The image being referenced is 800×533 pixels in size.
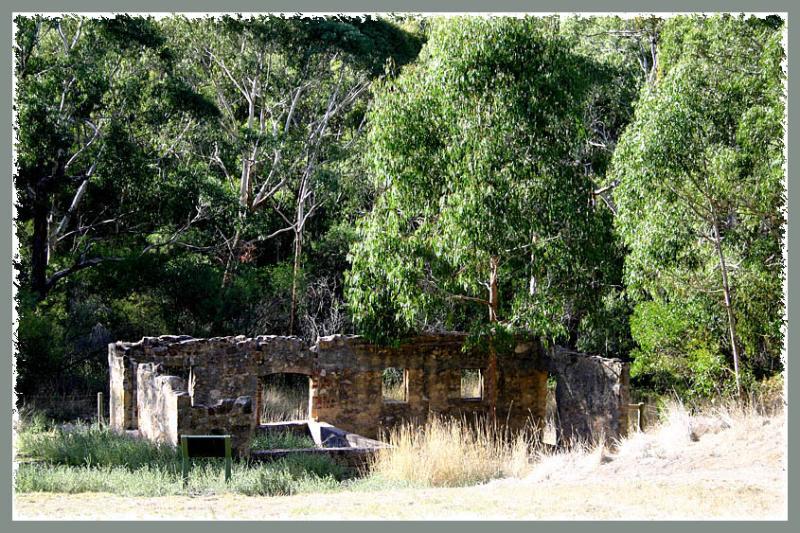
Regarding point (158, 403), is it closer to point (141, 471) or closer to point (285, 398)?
point (141, 471)

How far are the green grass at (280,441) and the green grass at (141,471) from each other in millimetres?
1991

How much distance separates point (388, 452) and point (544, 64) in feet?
27.0

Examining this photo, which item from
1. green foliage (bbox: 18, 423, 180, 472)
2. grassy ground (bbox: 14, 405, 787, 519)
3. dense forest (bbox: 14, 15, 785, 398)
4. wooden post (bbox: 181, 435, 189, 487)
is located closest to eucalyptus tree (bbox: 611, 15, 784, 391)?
dense forest (bbox: 14, 15, 785, 398)

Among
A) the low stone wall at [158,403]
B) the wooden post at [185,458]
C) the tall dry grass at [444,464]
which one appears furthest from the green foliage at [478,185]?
the wooden post at [185,458]

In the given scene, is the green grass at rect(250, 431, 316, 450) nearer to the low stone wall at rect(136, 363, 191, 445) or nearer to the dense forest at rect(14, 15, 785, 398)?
the low stone wall at rect(136, 363, 191, 445)

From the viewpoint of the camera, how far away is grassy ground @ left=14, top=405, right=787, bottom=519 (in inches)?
424

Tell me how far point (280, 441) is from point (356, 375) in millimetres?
2970

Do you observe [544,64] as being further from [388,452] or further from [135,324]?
[135,324]

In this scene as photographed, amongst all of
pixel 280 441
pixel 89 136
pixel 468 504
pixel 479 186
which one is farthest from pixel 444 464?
pixel 89 136

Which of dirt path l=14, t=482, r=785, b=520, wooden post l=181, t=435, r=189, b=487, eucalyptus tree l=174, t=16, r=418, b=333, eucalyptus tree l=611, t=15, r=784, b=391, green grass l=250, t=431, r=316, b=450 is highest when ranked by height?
eucalyptus tree l=174, t=16, r=418, b=333

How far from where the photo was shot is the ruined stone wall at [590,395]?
1988 centimetres

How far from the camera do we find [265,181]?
31.4 m

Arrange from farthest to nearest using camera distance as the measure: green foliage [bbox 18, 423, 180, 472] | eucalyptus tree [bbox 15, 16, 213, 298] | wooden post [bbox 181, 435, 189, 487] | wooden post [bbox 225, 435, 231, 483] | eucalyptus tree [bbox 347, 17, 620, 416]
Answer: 1. eucalyptus tree [bbox 15, 16, 213, 298]
2. eucalyptus tree [bbox 347, 17, 620, 416]
3. green foliage [bbox 18, 423, 180, 472]
4. wooden post [bbox 225, 435, 231, 483]
5. wooden post [bbox 181, 435, 189, 487]

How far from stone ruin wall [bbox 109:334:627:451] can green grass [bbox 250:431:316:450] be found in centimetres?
86
